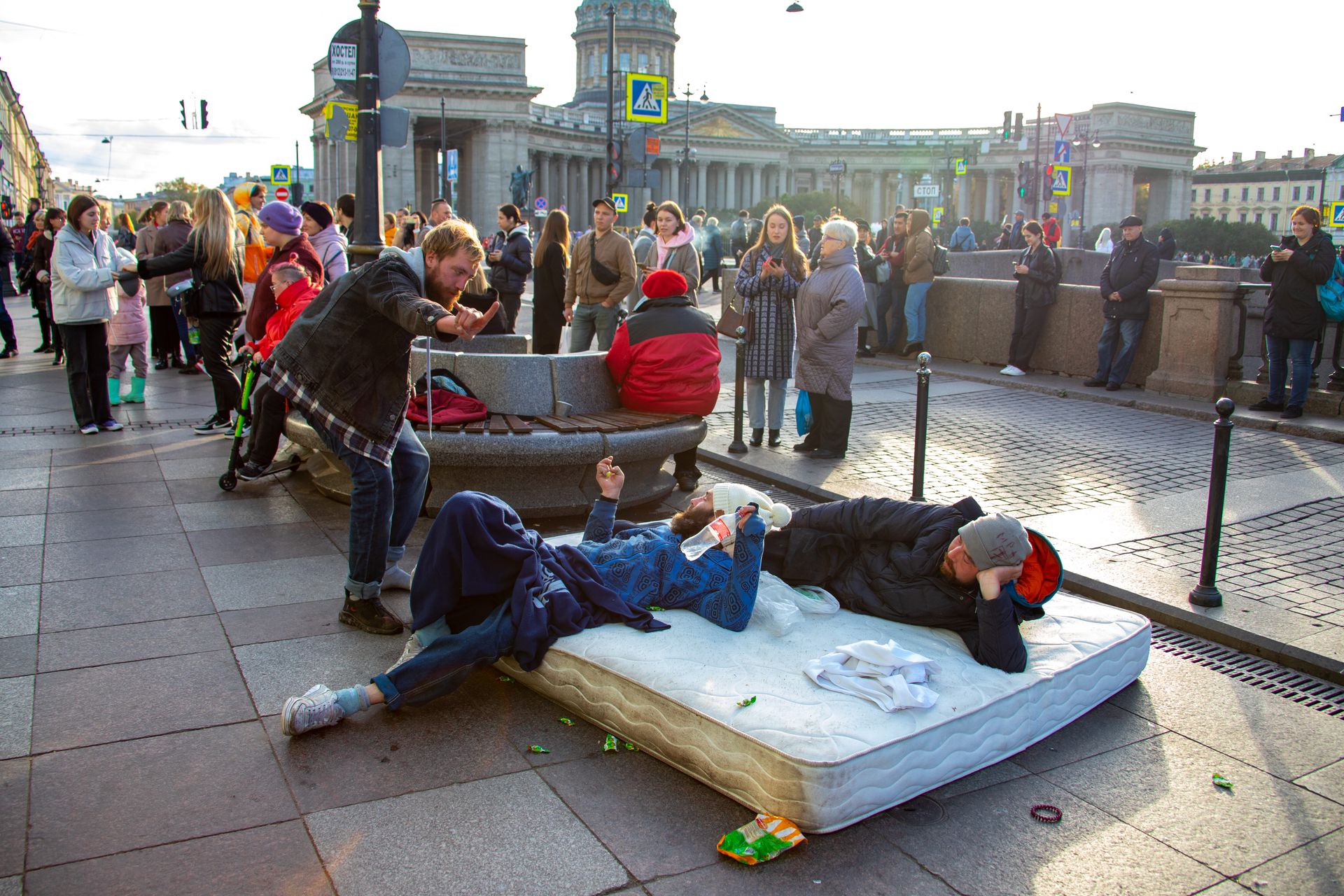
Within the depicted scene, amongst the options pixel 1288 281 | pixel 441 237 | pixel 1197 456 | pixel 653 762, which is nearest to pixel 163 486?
pixel 441 237

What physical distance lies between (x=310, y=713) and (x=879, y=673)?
6.67 feet

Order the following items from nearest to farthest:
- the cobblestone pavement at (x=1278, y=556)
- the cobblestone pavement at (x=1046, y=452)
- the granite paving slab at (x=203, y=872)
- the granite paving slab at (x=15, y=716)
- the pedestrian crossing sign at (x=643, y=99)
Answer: the granite paving slab at (x=203, y=872) < the granite paving slab at (x=15, y=716) < the cobblestone pavement at (x=1278, y=556) < the cobblestone pavement at (x=1046, y=452) < the pedestrian crossing sign at (x=643, y=99)

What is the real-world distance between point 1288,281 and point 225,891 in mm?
10428

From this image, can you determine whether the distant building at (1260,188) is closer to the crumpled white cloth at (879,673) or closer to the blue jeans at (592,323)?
the blue jeans at (592,323)

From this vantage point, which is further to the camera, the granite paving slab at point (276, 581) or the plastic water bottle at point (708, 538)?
the granite paving slab at point (276, 581)

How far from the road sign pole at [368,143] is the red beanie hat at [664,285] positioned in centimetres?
306

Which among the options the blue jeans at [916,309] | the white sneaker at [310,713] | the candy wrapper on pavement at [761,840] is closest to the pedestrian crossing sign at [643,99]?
the blue jeans at [916,309]

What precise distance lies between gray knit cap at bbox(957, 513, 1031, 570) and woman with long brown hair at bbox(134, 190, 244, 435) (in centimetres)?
676

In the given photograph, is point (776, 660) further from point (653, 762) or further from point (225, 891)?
point (225, 891)

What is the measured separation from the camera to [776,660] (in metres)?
4.06

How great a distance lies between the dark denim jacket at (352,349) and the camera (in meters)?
4.64

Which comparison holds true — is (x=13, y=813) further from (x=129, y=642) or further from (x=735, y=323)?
(x=735, y=323)

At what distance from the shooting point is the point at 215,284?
29.0 ft

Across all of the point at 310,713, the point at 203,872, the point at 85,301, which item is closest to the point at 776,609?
the point at 310,713
